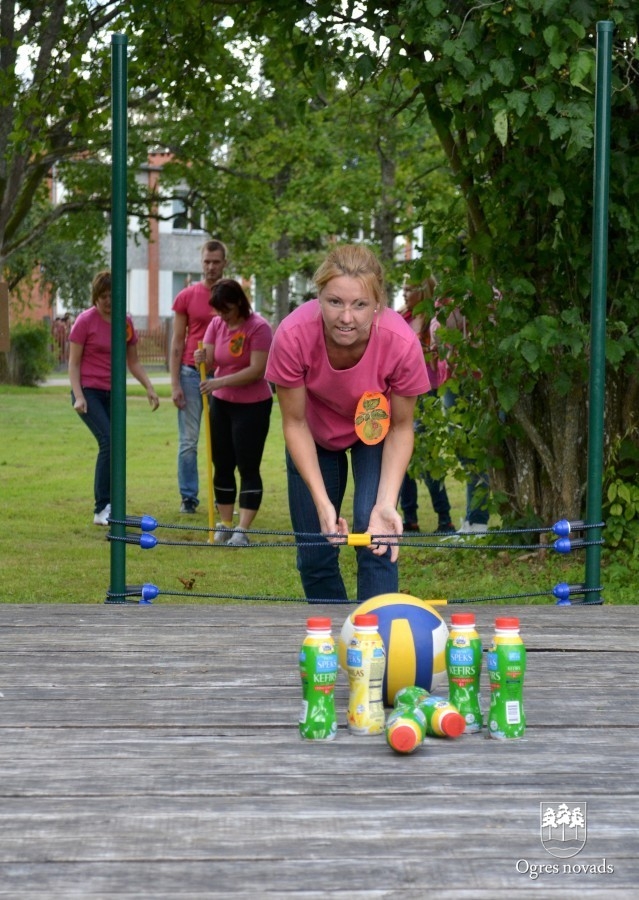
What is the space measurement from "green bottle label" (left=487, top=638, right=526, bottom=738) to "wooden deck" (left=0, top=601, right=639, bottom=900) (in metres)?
0.03

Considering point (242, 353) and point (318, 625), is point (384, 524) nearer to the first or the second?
point (318, 625)

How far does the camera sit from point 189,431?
986 centimetres

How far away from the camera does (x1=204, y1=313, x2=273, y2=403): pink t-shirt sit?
8.58 metres

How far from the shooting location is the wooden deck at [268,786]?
2.01 meters

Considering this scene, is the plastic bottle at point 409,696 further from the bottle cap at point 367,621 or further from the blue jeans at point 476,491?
the blue jeans at point 476,491

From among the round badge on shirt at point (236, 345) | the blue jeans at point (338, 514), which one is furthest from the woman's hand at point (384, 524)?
the round badge on shirt at point (236, 345)

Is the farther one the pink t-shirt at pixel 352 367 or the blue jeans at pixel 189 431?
the blue jeans at pixel 189 431

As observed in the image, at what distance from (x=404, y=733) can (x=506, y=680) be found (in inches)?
10.2

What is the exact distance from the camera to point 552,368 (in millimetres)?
7039

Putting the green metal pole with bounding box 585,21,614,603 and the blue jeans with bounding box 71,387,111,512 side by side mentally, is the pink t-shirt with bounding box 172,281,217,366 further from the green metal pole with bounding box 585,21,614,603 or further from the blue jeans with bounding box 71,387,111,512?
the green metal pole with bounding box 585,21,614,603

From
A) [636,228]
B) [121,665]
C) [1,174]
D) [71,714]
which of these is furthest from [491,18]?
[1,174]

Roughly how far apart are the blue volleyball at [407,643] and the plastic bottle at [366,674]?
0.11 meters

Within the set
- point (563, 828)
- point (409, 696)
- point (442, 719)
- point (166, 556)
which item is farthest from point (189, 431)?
point (563, 828)

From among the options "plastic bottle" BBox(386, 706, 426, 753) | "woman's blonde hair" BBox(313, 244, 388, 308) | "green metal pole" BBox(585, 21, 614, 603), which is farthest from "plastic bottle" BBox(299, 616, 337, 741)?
"green metal pole" BBox(585, 21, 614, 603)
